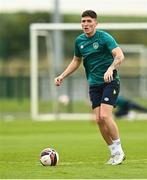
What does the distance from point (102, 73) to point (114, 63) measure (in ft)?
1.39

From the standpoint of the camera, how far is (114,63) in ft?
50.1

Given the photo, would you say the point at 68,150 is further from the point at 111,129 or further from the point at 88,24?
the point at 88,24

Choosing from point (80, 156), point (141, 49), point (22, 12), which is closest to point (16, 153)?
point (80, 156)

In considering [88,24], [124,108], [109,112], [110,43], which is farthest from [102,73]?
[124,108]

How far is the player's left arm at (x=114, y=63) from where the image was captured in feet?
49.2

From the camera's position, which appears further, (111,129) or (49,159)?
(111,129)

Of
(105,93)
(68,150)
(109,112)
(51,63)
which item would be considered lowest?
(68,150)

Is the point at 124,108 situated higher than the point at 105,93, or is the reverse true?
the point at 105,93

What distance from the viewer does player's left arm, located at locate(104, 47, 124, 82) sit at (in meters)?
15.0

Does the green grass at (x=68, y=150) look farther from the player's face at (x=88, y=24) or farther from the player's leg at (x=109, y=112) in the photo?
the player's face at (x=88, y=24)

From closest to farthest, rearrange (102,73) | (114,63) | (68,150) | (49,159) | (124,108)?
1. (49,159)
2. (114,63)
3. (102,73)
4. (68,150)
5. (124,108)

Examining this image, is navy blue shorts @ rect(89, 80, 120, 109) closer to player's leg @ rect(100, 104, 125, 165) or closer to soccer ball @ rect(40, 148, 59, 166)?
player's leg @ rect(100, 104, 125, 165)

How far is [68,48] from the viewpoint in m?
69.4

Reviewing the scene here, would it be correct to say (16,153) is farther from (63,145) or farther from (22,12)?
(22,12)
